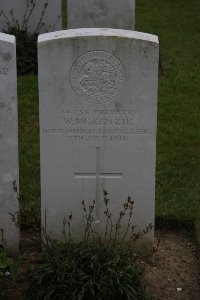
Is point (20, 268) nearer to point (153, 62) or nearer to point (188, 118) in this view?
point (153, 62)

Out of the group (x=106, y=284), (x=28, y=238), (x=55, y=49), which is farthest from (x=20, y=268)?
(x=55, y=49)

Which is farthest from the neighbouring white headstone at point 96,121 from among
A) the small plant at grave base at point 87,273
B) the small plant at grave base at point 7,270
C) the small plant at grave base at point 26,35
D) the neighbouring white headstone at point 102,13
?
the neighbouring white headstone at point 102,13

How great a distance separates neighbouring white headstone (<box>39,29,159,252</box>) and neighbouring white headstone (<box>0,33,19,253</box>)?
190mm

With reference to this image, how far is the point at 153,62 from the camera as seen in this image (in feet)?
15.9

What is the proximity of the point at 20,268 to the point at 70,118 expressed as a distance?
1.10 meters

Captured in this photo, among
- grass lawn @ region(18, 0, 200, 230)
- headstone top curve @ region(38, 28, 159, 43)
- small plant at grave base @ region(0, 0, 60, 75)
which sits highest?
small plant at grave base @ region(0, 0, 60, 75)

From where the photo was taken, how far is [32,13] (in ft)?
32.6

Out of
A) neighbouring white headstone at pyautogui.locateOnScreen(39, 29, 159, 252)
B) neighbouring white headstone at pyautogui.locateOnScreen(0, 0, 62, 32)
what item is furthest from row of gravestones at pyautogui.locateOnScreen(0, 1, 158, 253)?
neighbouring white headstone at pyautogui.locateOnScreen(0, 0, 62, 32)

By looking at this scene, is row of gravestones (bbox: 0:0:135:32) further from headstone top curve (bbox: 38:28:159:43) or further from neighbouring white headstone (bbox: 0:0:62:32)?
headstone top curve (bbox: 38:28:159:43)

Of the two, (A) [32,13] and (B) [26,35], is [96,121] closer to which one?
(B) [26,35]

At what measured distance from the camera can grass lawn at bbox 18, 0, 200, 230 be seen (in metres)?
6.05

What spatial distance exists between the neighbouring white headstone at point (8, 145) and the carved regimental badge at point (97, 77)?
42 cm

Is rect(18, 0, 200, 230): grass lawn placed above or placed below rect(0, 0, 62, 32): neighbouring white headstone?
below

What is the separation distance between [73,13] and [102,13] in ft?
1.27
